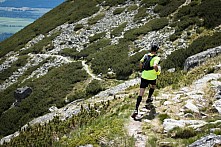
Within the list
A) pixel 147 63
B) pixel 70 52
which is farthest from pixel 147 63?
pixel 70 52

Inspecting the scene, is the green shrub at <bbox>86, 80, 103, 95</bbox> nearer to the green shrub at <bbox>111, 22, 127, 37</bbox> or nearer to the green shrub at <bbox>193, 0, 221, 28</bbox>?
the green shrub at <bbox>193, 0, 221, 28</bbox>

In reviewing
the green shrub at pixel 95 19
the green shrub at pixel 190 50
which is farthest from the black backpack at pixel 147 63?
the green shrub at pixel 95 19

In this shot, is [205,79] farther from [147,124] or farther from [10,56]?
[10,56]

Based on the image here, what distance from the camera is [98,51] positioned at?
35.8m

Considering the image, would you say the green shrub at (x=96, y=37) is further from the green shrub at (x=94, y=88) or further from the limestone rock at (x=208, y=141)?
the limestone rock at (x=208, y=141)

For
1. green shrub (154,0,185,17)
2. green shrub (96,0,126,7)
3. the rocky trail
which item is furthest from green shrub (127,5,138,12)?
the rocky trail

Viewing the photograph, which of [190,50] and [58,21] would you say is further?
[58,21]

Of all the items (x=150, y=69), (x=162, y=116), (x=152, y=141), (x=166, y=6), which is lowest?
(x=152, y=141)

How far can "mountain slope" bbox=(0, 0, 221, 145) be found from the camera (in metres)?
26.8

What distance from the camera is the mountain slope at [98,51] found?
2675cm

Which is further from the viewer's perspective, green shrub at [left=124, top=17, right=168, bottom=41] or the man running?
green shrub at [left=124, top=17, right=168, bottom=41]

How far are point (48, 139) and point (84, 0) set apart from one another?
2046 inches

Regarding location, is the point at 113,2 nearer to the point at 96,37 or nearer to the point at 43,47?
the point at 96,37

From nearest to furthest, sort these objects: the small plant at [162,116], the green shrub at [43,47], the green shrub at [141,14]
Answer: the small plant at [162,116] < the green shrub at [141,14] < the green shrub at [43,47]
